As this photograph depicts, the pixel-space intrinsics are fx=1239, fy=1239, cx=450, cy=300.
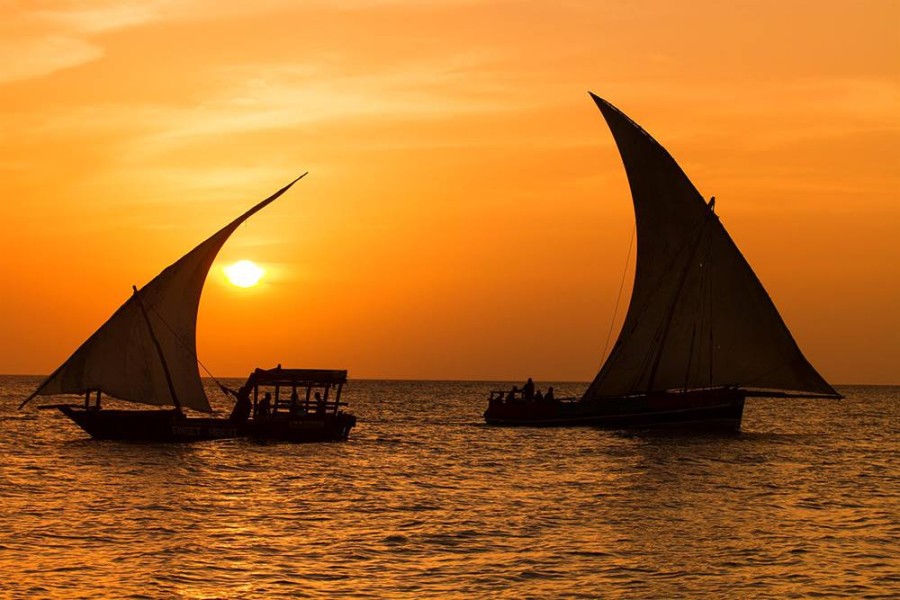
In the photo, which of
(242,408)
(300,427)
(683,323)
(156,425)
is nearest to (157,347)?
(156,425)

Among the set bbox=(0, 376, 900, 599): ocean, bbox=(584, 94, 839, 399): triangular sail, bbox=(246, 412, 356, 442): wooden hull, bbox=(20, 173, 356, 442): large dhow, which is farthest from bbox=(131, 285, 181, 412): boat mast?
bbox=(584, 94, 839, 399): triangular sail

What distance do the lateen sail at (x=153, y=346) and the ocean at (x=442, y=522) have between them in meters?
2.47

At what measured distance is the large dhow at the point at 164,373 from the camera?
4834 cm

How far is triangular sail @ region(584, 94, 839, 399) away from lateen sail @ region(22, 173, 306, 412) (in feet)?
64.5

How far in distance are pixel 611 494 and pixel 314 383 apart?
1755cm

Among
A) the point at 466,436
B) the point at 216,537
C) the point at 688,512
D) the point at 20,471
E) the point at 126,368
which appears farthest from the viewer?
the point at 466,436

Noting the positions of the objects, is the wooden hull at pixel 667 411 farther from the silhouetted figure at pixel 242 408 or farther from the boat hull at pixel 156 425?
the boat hull at pixel 156 425

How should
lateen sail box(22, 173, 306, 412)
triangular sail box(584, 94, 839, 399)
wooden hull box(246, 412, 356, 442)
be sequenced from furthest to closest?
triangular sail box(584, 94, 839, 399) → wooden hull box(246, 412, 356, 442) → lateen sail box(22, 173, 306, 412)

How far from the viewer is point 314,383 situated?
169 feet

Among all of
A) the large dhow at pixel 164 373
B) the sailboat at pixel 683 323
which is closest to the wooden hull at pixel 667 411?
the sailboat at pixel 683 323

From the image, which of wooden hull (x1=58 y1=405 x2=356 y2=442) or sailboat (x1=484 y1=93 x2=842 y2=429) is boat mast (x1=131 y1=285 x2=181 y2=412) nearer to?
wooden hull (x1=58 y1=405 x2=356 y2=442)

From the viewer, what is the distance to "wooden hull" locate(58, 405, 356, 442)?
50.8 meters

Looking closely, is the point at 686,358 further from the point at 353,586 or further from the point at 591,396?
the point at 353,586

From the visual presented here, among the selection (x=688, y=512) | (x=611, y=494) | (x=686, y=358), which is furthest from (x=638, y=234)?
(x=688, y=512)
